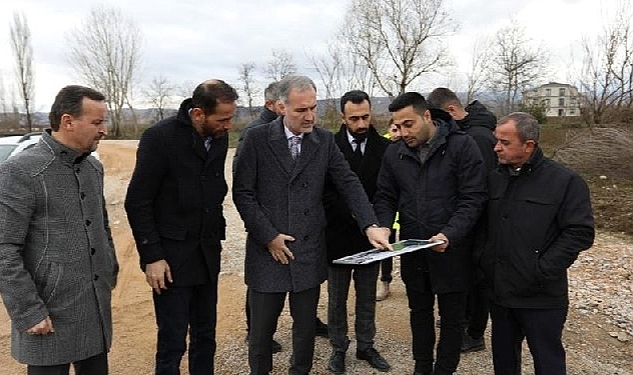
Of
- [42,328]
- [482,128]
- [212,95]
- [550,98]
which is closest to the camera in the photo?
[42,328]

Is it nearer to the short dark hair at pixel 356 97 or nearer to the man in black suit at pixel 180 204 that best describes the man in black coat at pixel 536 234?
the short dark hair at pixel 356 97

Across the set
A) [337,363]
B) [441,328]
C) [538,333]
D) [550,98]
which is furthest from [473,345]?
[550,98]

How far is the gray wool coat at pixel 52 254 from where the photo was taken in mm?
2326

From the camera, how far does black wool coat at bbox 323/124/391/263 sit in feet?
12.5

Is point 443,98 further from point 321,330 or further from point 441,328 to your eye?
point 321,330

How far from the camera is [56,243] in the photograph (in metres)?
2.46

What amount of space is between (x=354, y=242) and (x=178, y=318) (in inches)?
55.4

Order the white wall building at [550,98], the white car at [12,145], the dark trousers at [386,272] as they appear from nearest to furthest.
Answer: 1. the dark trousers at [386,272]
2. the white car at [12,145]
3. the white wall building at [550,98]

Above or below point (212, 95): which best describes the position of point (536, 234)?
below

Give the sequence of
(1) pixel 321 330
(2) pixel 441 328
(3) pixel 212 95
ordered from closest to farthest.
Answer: (3) pixel 212 95 → (2) pixel 441 328 → (1) pixel 321 330

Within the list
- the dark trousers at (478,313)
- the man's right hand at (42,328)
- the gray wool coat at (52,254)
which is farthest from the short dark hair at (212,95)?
the dark trousers at (478,313)

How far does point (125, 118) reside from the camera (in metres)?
46.7

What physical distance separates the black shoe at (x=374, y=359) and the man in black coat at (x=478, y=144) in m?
0.78

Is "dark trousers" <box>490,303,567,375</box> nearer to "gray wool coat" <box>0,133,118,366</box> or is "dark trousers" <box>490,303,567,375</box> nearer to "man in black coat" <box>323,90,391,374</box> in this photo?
"man in black coat" <box>323,90,391,374</box>
